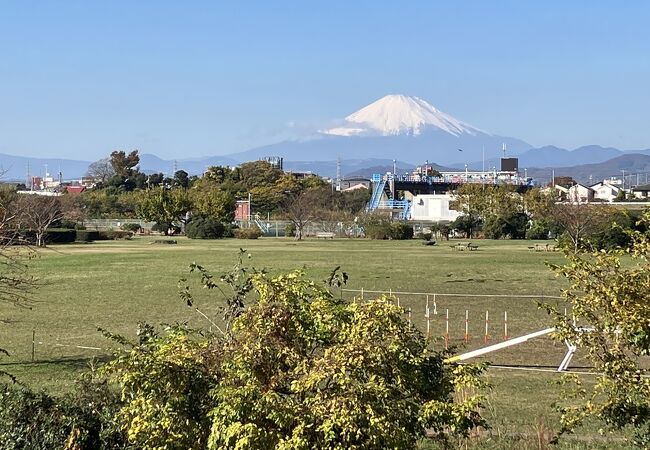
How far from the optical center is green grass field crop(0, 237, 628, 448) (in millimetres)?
14891

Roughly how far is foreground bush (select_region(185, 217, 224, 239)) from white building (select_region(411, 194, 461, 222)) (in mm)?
38350

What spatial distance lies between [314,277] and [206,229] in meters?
43.2

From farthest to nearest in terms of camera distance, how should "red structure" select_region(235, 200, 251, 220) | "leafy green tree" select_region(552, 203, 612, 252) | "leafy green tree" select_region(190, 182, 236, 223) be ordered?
"red structure" select_region(235, 200, 251, 220) → "leafy green tree" select_region(190, 182, 236, 223) → "leafy green tree" select_region(552, 203, 612, 252)

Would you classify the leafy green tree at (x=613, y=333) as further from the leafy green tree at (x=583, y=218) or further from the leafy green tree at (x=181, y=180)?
the leafy green tree at (x=181, y=180)

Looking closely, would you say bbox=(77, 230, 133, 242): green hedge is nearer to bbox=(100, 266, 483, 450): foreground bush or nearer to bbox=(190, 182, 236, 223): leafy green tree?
bbox=(190, 182, 236, 223): leafy green tree

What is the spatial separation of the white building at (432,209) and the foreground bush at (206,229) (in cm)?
3835

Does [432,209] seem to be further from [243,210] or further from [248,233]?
[248,233]

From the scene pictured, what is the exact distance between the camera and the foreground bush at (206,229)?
250 feet

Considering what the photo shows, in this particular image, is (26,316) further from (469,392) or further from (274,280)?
(274,280)

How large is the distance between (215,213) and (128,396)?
7759 centimetres

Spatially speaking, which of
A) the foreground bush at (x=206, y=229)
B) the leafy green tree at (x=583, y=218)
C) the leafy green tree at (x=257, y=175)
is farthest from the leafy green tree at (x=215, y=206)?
the leafy green tree at (x=583, y=218)

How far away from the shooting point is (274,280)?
6.96m

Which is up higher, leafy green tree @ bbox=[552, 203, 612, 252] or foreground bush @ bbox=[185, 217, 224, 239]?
leafy green tree @ bbox=[552, 203, 612, 252]

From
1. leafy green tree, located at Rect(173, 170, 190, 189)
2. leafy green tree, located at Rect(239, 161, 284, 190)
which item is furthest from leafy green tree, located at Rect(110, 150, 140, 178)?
leafy green tree, located at Rect(239, 161, 284, 190)
